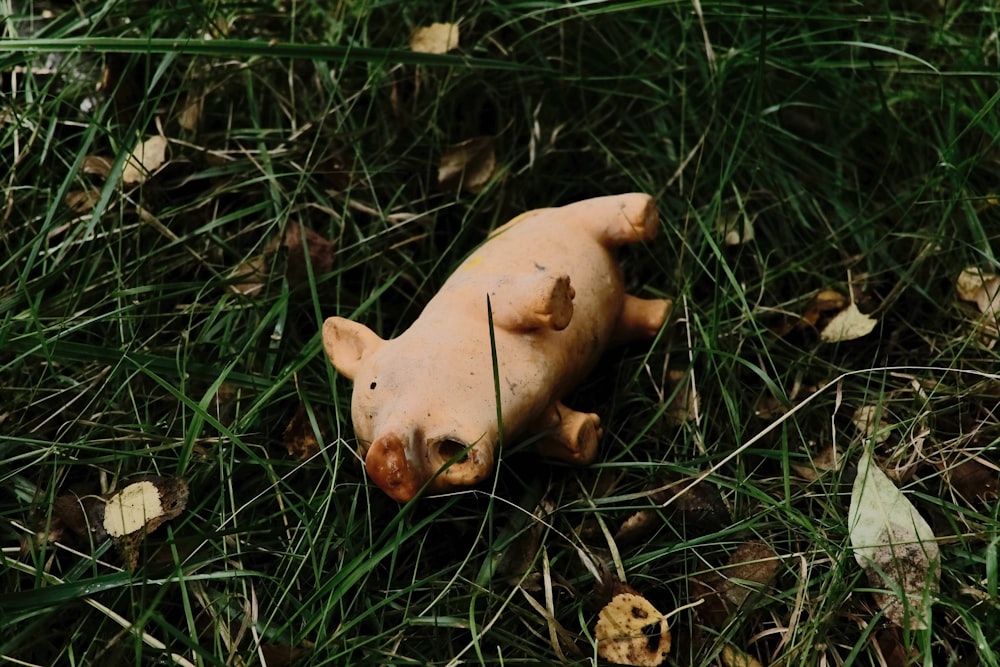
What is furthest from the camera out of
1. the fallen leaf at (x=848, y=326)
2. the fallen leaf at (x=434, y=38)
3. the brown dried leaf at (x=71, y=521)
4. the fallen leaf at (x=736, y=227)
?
the fallen leaf at (x=434, y=38)

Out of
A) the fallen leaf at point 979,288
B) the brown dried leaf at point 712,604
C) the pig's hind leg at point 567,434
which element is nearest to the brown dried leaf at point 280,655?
the pig's hind leg at point 567,434

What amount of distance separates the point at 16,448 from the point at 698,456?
1174 mm

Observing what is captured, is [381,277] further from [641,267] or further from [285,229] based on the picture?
[641,267]

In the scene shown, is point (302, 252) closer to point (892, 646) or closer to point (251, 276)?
point (251, 276)

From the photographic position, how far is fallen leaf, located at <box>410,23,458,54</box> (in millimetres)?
2146

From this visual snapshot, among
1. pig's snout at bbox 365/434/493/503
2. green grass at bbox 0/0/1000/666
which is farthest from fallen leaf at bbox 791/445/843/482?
pig's snout at bbox 365/434/493/503

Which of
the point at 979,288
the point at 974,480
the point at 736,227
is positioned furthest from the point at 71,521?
the point at 979,288

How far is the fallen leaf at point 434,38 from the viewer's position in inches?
84.5

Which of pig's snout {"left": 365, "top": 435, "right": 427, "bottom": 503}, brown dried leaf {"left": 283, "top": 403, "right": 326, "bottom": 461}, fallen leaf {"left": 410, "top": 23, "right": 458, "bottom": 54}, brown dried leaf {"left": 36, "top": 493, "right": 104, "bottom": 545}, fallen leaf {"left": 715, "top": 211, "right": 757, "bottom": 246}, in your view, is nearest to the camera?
pig's snout {"left": 365, "top": 435, "right": 427, "bottom": 503}

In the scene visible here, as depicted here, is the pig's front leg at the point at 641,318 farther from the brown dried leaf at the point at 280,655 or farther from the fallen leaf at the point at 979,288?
Result: the brown dried leaf at the point at 280,655

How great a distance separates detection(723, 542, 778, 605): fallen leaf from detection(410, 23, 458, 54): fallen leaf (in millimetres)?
1197

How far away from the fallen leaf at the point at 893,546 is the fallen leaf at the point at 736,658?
0.69ft

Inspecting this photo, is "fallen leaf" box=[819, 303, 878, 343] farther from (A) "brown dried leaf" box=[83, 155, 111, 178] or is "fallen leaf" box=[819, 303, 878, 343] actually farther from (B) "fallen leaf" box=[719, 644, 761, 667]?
(A) "brown dried leaf" box=[83, 155, 111, 178]

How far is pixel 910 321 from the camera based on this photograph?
1983 millimetres
